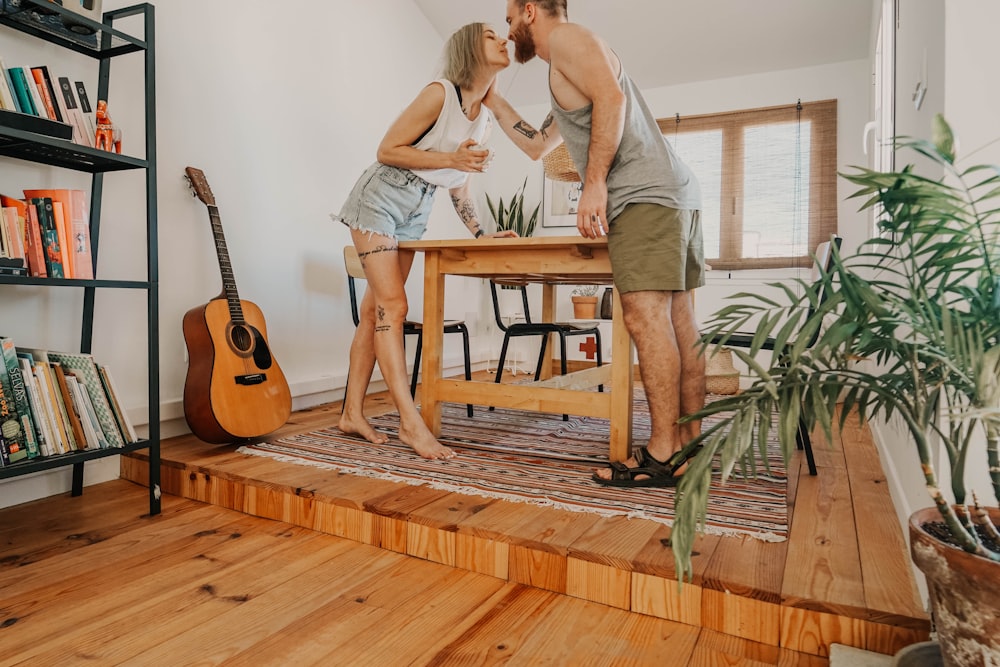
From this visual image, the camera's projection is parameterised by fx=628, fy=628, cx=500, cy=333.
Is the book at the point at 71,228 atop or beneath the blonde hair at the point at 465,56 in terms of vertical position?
beneath

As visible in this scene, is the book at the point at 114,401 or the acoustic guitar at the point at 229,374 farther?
the acoustic guitar at the point at 229,374

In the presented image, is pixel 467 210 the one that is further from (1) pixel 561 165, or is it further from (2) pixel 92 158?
(2) pixel 92 158

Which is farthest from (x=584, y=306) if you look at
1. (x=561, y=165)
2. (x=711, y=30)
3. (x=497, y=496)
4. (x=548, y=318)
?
(x=497, y=496)

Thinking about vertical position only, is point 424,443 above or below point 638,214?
below

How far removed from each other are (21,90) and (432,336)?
1.33m

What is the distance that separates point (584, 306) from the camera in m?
4.69

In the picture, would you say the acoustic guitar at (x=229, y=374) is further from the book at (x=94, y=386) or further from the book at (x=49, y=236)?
the book at (x=49, y=236)

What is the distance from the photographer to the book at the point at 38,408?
1549 millimetres

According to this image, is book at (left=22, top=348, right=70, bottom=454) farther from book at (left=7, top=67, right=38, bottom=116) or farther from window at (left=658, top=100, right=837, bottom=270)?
window at (left=658, top=100, right=837, bottom=270)

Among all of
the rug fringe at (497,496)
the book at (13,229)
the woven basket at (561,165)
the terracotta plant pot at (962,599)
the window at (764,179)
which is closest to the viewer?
the terracotta plant pot at (962,599)

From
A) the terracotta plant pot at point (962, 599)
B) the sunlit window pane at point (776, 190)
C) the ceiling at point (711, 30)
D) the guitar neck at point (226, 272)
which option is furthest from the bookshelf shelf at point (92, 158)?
the sunlit window pane at point (776, 190)

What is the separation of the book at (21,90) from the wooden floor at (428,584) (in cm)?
108

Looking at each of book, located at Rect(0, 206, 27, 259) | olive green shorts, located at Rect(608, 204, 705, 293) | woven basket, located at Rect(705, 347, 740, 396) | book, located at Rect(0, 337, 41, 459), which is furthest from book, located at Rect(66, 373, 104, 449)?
woven basket, located at Rect(705, 347, 740, 396)

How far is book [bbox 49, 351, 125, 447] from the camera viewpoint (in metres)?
1.68
